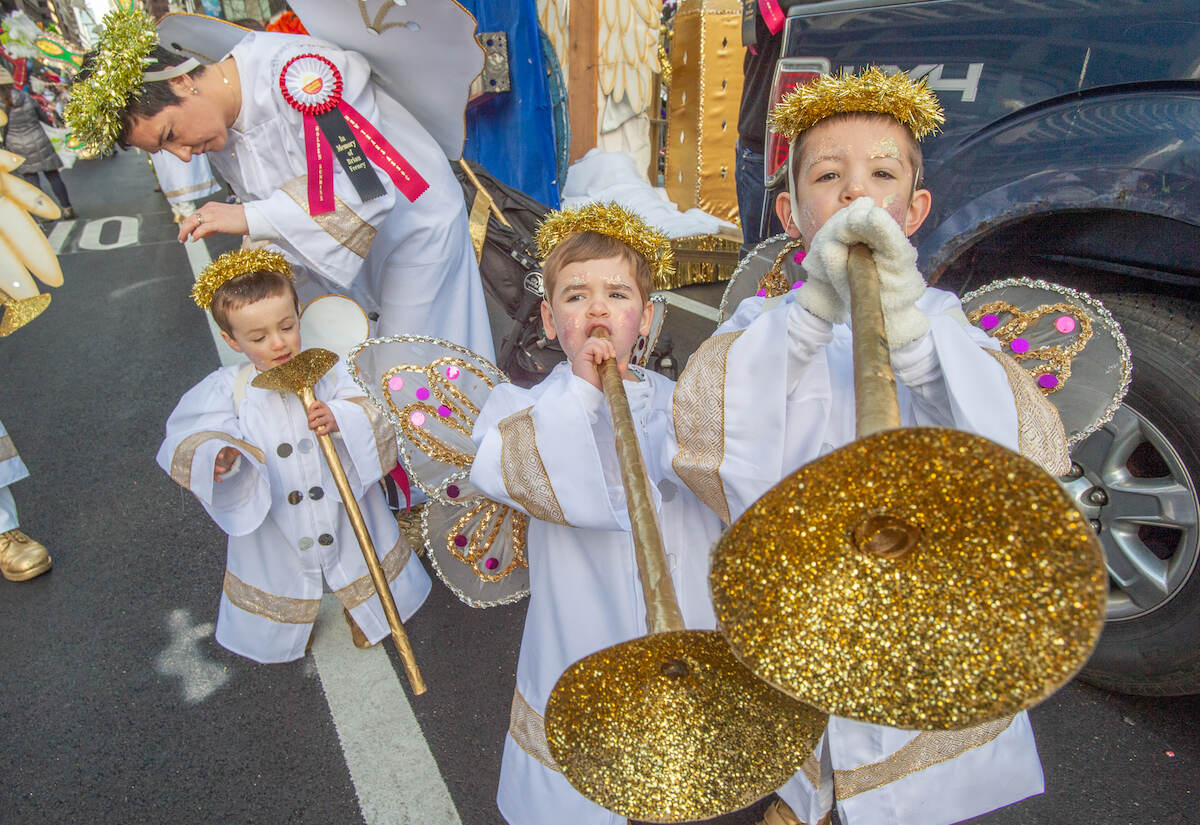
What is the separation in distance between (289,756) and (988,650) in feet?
6.59

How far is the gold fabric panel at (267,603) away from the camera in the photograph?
229cm

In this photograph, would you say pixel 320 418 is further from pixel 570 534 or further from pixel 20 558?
pixel 20 558

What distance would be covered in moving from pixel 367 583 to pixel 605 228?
1.50m

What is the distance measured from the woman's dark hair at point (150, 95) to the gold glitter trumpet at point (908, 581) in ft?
7.20

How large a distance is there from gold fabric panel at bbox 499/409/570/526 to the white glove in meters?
0.60

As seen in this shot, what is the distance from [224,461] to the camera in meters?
2.01

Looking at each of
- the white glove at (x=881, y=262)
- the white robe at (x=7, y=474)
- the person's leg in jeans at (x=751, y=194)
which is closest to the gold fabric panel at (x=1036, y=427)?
the white glove at (x=881, y=262)

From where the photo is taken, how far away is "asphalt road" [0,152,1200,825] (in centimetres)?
191

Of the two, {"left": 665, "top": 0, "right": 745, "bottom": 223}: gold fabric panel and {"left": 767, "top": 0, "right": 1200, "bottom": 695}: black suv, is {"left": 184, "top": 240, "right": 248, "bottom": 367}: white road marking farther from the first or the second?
{"left": 767, "top": 0, "right": 1200, "bottom": 695}: black suv

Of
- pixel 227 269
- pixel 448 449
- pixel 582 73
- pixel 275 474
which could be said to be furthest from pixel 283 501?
pixel 582 73

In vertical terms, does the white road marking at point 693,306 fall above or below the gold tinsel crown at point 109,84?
below

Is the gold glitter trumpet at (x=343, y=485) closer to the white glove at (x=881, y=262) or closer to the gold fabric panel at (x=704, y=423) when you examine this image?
the gold fabric panel at (x=704, y=423)

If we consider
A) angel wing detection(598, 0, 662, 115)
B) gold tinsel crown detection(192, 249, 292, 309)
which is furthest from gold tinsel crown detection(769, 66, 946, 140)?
angel wing detection(598, 0, 662, 115)

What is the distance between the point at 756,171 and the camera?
3260mm
